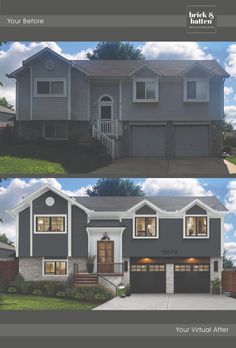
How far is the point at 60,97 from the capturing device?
10.5 meters

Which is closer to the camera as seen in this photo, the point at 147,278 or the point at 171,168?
the point at 171,168

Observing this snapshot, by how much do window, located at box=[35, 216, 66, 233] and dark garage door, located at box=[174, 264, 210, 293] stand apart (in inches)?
94.9

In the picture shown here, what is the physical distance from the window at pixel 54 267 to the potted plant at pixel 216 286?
2838mm

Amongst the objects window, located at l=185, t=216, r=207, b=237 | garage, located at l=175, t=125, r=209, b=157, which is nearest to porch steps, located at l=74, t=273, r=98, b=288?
window, located at l=185, t=216, r=207, b=237

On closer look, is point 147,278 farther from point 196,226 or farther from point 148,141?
point 148,141

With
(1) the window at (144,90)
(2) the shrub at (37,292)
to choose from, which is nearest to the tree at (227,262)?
(1) the window at (144,90)

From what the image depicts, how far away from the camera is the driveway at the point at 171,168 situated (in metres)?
10.2

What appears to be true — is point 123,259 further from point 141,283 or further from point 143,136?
point 143,136

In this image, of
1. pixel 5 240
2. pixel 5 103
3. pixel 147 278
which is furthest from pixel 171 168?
pixel 5 240

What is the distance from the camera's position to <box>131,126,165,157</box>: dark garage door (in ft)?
34.4

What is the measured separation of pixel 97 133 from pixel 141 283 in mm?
3045

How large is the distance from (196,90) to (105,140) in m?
1.88

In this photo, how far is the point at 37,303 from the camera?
1060cm

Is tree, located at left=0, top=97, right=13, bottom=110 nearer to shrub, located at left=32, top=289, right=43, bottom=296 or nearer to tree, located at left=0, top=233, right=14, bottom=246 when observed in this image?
tree, located at left=0, top=233, right=14, bottom=246
